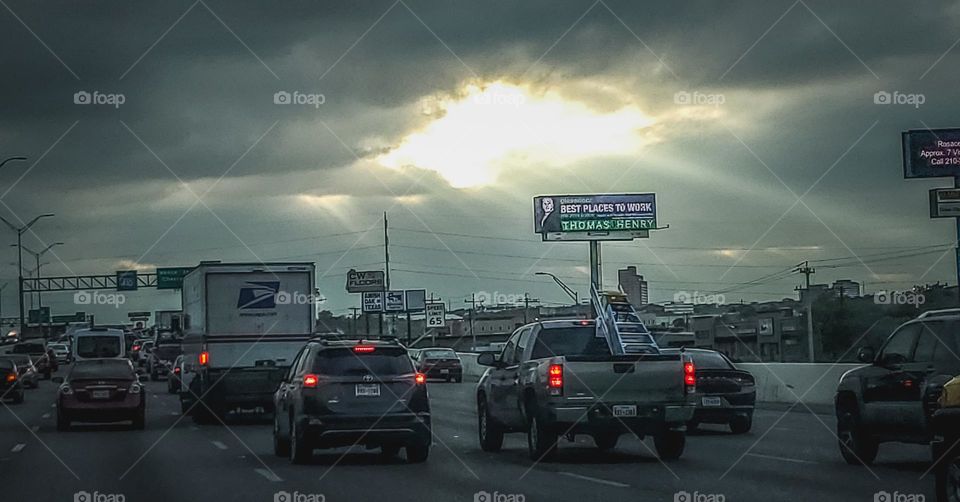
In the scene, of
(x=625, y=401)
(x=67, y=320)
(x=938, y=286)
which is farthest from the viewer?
(x=67, y=320)

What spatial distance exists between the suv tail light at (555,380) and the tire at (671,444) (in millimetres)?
1924

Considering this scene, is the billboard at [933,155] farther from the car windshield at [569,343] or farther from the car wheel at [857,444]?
the car wheel at [857,444]

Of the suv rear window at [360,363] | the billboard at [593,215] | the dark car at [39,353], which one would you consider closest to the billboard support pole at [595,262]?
the billboard at [593,215]

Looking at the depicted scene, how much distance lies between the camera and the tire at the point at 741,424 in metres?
25.2

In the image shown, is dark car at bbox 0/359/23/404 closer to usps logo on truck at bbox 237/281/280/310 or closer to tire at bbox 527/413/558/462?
usps logo on truck at bbox 237/281/280/310

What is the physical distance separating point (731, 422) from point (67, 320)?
6117 inches

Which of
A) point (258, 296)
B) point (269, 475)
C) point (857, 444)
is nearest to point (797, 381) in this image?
point (258, 296)

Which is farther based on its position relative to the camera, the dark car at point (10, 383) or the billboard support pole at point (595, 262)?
the billboard support pole at point (595, 262)

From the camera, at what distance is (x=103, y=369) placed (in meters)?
29.7

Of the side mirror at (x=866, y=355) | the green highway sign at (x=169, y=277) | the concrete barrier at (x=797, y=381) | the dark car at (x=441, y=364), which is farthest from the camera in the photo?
the green highway sign at (x=169, y=277)

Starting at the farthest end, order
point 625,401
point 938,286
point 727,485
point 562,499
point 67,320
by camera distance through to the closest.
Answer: point 67,320, point 938,286, point 625,401, point 727,485, point 562,499

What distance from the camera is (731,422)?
2534 centimetres

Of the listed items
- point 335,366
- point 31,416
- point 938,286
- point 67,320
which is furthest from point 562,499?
point 67,320

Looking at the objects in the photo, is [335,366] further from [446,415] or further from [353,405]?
[446,415]
